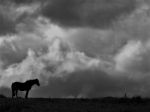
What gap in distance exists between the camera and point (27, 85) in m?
63.2

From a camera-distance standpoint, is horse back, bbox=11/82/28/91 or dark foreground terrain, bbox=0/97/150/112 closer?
Answer: dark foreground terrain, bbox=0/97/150/112

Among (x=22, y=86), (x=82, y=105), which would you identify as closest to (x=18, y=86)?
(x=22, y=86)

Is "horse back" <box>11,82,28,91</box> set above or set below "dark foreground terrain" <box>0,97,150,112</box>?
above

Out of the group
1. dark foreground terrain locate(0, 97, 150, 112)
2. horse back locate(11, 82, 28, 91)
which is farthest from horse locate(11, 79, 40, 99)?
dark foreground terrain locate(0, 97, 150, 112)

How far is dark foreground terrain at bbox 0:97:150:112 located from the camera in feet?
136

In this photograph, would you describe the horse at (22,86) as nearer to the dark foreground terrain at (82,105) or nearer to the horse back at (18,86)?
the horse back at (18,86)

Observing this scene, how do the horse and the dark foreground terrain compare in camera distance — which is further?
the horse

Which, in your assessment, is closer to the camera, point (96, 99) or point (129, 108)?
Answer: point (129, 108)

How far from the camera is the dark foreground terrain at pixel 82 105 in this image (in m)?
41.4


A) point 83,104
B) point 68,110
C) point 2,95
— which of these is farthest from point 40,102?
point 2,95

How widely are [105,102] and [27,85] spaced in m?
17.9

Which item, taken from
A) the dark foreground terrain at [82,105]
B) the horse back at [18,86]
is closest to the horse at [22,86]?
the horse back at [18,86]

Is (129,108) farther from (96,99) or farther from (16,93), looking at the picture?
(16,93)

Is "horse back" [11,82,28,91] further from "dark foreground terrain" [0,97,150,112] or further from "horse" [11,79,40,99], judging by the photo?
"dark foreground terrain" [0,97,150,112]
